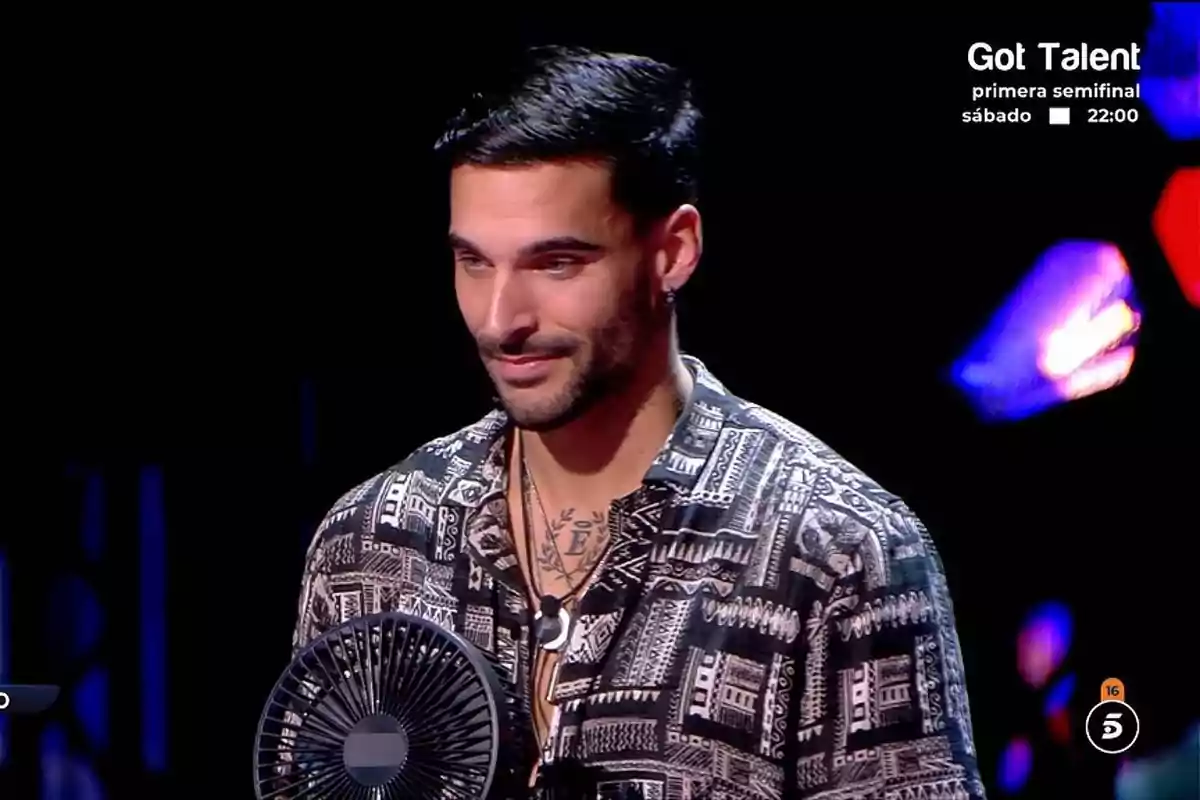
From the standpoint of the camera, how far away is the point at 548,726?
169 cm

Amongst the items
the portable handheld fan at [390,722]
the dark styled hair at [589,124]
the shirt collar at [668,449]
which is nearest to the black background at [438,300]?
the shirt collar at [668,449]

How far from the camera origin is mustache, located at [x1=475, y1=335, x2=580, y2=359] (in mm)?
1713

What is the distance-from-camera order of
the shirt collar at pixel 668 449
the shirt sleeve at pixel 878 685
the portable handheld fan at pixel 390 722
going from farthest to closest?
the shirt collar at pixel 668 449, the shirt sleeve at pixel 878 685, the portable handheld fan at pixel 390 722

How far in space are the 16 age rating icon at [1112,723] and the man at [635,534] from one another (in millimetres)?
1188

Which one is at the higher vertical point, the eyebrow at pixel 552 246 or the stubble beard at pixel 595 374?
the eyebrow at pixel 552 246

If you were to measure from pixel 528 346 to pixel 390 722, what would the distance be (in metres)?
0.42

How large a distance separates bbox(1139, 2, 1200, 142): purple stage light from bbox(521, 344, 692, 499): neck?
4.08ft

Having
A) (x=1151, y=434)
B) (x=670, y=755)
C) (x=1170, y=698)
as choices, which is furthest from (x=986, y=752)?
(x=670, y=755)

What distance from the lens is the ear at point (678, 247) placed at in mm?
1832

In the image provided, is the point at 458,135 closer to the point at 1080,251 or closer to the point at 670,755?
the point at 670,755

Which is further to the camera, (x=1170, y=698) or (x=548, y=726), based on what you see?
(x=1170, y=698)

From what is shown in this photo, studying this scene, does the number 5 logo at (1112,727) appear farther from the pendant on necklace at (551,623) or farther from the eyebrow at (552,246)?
the eyebrow at (552,246)

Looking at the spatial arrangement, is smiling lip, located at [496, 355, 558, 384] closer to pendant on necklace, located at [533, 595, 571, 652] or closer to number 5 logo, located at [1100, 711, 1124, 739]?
pendant on necklace, located at [533, 595, 571, 652]

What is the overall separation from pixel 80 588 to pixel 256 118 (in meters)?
0.81
